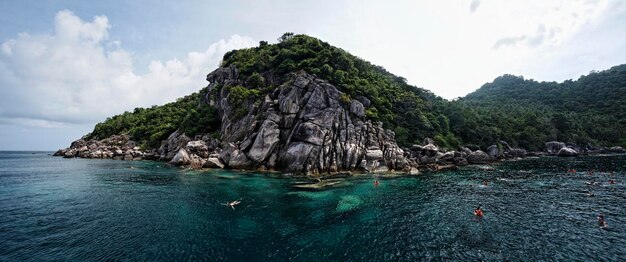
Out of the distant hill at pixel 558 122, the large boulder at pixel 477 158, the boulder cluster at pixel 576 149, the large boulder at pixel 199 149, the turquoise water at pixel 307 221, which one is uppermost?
the distant hill at pixel 558 122

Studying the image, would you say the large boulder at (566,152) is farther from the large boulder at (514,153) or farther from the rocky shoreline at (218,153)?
the large boulder at (514,153)

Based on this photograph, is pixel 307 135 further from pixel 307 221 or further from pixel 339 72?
pixel 307 221

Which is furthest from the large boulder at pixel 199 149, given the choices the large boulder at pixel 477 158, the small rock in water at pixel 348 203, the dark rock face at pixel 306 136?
the large boulder at pixel 477 158

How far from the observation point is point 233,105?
75.6 metres

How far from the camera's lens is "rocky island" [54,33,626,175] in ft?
198

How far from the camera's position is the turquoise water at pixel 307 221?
19609mm

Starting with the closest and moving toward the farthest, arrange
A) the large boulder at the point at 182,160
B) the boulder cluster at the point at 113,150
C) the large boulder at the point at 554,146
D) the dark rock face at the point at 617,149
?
the large boulder at the point at 182,160 < the boulder cluster at the point at 113,150 < the dark rock face at the point at 617,149 < the large boulder at the point at 554,146

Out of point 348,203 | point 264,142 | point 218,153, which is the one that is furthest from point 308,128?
point 348,203

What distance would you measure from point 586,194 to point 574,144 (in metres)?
94.2

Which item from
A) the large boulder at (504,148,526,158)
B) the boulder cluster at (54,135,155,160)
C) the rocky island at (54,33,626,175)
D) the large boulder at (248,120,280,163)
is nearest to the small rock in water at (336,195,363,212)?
the rocky island at (54,33,626,175)

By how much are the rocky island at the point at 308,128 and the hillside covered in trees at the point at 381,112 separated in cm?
42

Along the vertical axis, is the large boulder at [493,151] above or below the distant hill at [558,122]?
below

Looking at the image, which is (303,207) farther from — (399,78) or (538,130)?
(538,130)

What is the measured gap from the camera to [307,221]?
26766 millimetres
